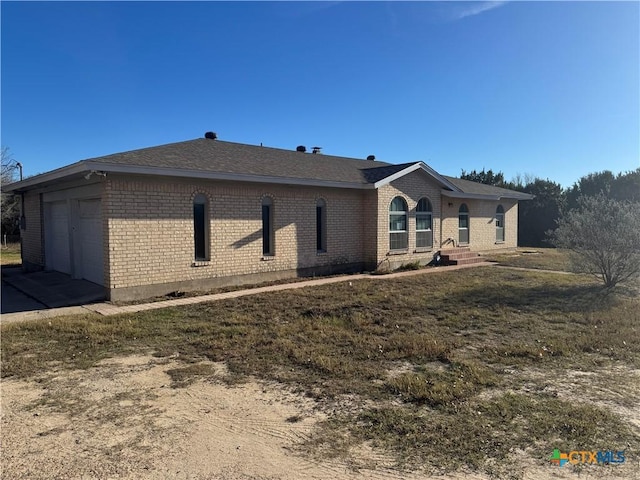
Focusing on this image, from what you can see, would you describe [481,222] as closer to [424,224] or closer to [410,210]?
[424,224]

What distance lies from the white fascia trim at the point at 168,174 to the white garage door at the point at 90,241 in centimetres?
103

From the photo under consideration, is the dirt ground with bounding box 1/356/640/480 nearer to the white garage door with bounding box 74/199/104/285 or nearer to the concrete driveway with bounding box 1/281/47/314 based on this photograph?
the concrete driveway with bounding box 1/281/47/314

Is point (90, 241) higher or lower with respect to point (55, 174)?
lower

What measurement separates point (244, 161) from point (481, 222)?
13344mm

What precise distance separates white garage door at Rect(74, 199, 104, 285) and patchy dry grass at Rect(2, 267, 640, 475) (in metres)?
3.40

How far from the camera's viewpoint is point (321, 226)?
45.3ft

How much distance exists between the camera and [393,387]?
180 inches

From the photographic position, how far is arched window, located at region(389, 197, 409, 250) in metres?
15.2

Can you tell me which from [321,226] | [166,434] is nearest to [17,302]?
[166,434]

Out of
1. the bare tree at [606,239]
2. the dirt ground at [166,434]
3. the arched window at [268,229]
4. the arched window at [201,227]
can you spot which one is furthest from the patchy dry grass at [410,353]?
the arched window at [268,229]

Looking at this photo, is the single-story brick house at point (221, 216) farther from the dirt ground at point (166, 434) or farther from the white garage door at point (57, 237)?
the dirt ground at point (166, 434)

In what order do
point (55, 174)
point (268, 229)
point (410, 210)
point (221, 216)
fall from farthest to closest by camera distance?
point (410, 210), point (268, 229), point (221, 216), point (55, 174)

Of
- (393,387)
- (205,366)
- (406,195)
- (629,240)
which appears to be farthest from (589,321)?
(406,195)

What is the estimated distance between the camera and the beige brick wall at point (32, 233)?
14312 millimetres
